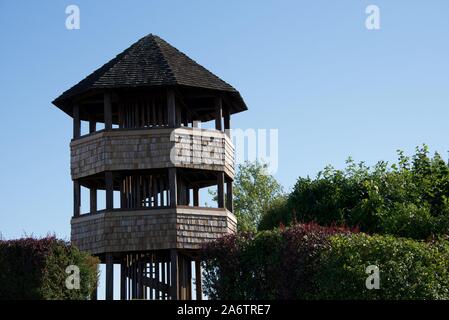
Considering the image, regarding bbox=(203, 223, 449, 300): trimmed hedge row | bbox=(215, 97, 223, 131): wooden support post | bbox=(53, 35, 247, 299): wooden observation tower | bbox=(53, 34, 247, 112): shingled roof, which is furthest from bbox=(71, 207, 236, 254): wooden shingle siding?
bbox=(203, 223, 449, 300): trimmed hedge row

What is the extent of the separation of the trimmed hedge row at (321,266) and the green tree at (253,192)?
32360 millimetres

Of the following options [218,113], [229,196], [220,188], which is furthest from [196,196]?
[218,113]

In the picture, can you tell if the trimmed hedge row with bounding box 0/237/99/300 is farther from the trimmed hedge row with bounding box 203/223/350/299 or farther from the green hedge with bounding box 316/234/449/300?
the green hedge with bounding box 316/234/449/300

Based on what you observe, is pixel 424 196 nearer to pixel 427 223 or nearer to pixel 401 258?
pixel 427 223

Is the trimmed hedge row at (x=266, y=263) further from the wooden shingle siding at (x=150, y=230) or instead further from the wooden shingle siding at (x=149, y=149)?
the wooden shingle siding at (x=149, y=149)

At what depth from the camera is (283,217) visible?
156 feet

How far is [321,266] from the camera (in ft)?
82.6

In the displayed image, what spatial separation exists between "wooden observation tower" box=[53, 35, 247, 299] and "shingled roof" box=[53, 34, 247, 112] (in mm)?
40

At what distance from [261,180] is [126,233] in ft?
94.6

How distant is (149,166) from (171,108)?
2.33 metres

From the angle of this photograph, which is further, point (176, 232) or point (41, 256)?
point (176, 232)

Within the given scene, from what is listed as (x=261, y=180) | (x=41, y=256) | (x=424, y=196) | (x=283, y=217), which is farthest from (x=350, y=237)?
(x=261, y=180)

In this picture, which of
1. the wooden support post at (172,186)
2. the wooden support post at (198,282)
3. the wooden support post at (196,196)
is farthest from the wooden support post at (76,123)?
the wooden support post at (198,282)

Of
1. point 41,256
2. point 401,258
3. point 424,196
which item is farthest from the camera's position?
point 424,196
